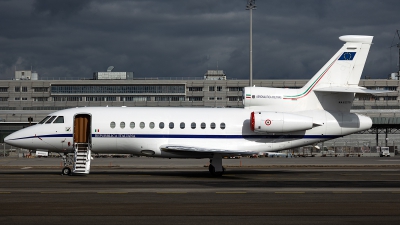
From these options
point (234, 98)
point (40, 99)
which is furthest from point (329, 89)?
point (40, 99)

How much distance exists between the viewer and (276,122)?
32219 millimetres

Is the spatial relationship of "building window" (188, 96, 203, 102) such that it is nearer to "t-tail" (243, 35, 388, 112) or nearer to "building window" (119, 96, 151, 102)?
"building window" (119, 96, 151, 102)

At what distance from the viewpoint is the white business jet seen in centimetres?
3241

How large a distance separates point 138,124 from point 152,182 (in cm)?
605

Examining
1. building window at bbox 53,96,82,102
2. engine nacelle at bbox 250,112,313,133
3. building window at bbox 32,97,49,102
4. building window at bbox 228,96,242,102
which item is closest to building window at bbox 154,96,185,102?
building window at bbox 228,96,242,102

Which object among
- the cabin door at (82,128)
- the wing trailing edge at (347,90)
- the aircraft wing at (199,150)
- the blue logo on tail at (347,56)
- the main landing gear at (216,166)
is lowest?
the main landing gear at (216,166)

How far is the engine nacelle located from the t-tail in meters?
1.19

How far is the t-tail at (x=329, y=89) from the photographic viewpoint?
33.1m

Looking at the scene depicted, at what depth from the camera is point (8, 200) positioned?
20.1 meters

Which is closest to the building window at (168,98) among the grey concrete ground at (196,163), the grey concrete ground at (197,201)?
the grey concrete ground at (196,163)

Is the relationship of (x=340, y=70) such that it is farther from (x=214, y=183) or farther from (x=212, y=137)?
(x=214, y=183)

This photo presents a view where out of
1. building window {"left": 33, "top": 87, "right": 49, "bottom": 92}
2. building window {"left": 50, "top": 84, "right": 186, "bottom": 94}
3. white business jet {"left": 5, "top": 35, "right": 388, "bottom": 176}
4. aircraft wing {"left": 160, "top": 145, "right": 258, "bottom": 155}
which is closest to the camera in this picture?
aircraft wing {"left": 160, "top": 145, "right": 258, "bottom": 155}

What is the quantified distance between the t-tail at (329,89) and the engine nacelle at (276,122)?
119 centimetres

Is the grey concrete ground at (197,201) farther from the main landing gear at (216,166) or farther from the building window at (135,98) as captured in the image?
the building window at (135,98)
